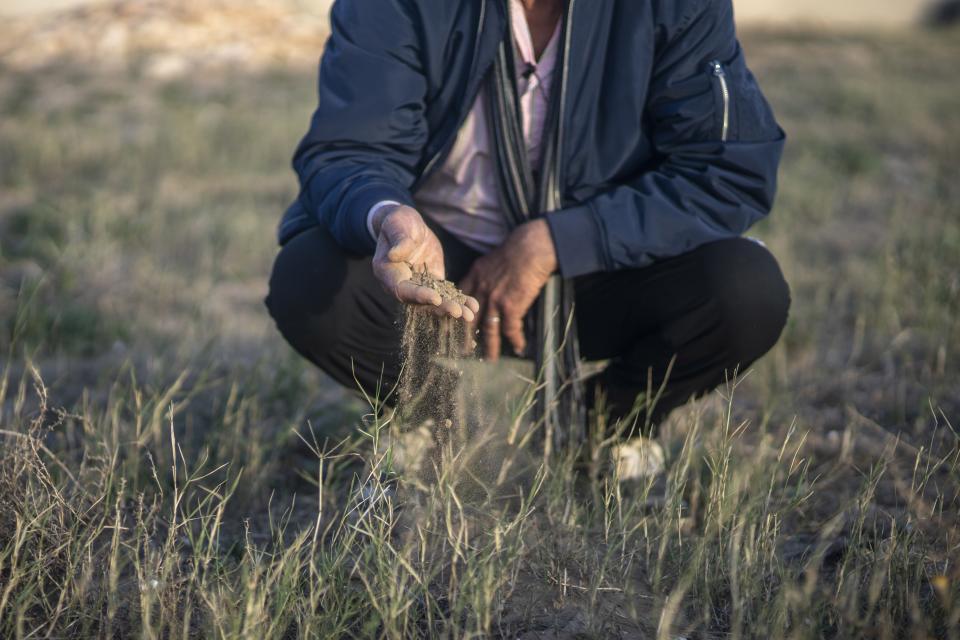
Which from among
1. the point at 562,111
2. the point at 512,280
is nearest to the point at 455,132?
the point at 562,111

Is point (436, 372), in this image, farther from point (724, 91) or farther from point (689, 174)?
point (724, 91)

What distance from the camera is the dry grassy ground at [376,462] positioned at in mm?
1569

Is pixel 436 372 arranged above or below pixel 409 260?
below

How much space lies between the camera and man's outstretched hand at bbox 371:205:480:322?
1.73 meters

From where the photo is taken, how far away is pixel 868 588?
5.50 feet

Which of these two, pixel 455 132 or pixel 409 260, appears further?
pixel 455 132

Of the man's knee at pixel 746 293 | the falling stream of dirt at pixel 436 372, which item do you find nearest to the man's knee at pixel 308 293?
the falling stream of dirt at pixel 436 372

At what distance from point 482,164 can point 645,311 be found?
1.82ft

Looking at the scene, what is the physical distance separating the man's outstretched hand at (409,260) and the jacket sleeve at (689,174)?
1.21ft

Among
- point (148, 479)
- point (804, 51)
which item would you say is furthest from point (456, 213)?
point (804, 51)

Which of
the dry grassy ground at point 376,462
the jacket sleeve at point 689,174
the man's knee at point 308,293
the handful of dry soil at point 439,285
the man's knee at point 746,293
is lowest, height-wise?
the dry grassy ground at point 376,462

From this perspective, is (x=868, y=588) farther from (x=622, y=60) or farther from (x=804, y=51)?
(x=804, y=51)

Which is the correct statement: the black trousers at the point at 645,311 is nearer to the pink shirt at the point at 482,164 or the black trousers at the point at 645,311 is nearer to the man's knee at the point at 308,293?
the man's knee at the point at 308,293

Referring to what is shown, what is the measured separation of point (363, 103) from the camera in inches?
84.0
